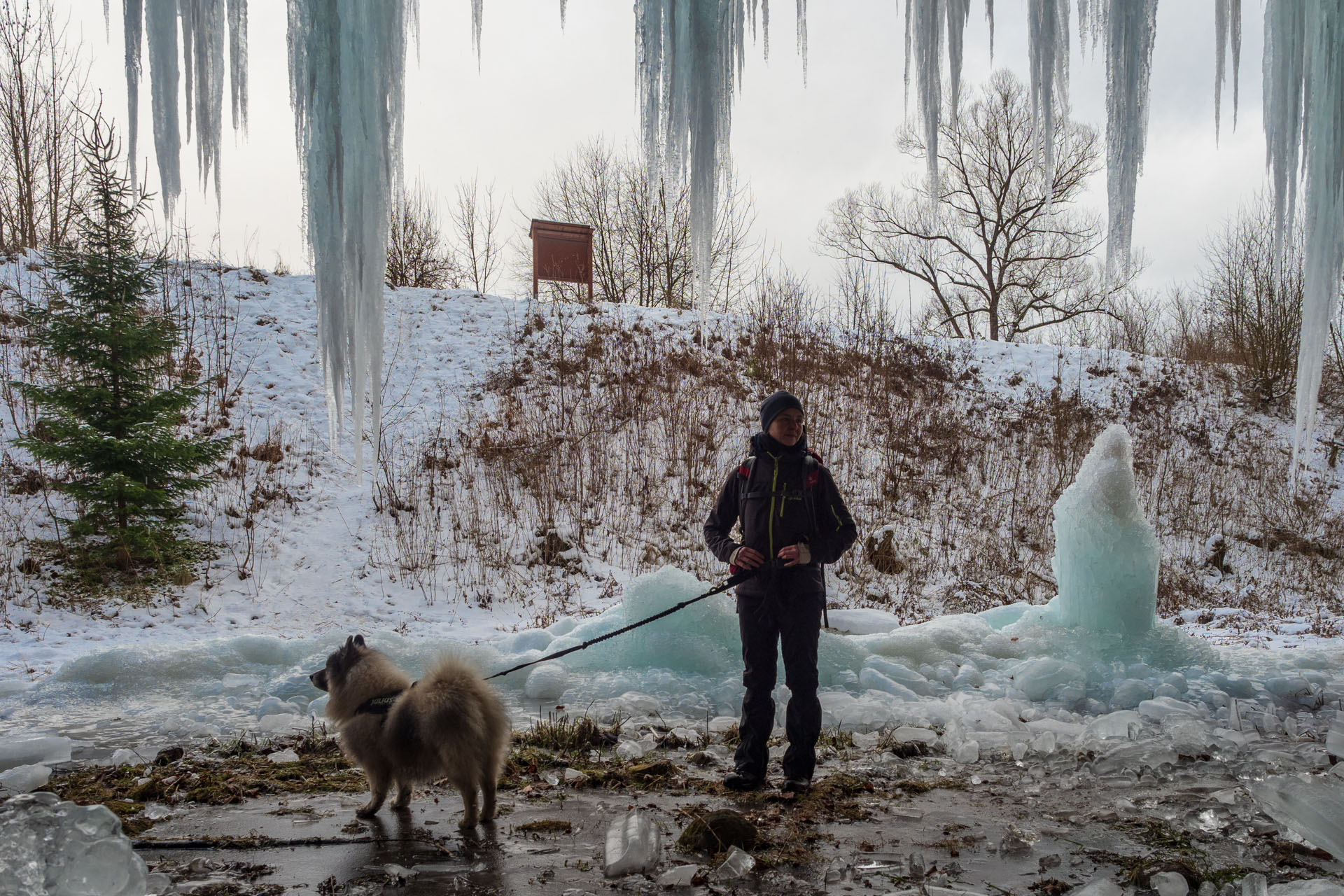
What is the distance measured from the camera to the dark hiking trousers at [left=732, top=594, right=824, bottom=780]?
3793 millimetres

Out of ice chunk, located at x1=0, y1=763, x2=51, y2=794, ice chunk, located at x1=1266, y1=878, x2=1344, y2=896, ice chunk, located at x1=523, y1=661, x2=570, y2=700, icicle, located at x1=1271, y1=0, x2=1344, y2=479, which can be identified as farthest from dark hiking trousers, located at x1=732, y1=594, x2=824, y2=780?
icicle, located at x1=1271, y1=0, x2=1344, y2=479

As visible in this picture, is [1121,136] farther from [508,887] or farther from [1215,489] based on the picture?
[1215,489]

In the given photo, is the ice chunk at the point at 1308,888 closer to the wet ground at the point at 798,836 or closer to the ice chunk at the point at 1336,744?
the wet ground at the point at 798,836

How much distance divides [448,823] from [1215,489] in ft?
48.5

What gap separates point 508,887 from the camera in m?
2.63

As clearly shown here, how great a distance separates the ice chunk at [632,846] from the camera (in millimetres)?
2760

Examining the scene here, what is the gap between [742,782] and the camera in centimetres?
377

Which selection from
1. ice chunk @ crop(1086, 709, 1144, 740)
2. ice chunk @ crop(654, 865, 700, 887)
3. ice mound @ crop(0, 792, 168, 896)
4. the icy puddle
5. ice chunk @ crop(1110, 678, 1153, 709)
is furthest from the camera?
ice chunk @ crop(1110, 678, 1153, 709)

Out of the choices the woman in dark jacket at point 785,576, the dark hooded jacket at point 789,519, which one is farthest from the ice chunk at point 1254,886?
the dark hooded jacket at point 789,519

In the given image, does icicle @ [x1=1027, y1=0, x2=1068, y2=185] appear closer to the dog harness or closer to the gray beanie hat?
the gray beanie hat

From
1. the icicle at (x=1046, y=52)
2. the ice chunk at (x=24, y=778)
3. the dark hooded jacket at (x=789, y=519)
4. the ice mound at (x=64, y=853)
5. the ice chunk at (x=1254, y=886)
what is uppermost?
the icicle at (x=1046, y=52)

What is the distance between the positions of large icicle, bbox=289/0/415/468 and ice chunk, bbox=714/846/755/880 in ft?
7.90

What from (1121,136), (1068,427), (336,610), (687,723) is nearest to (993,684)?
(687,723)

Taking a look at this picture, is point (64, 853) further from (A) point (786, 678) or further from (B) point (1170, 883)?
(B) point (1170, 883)
